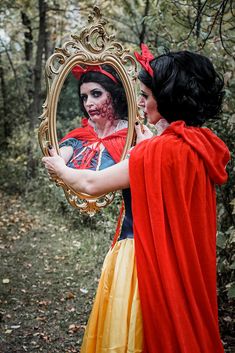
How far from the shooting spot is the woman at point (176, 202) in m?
1.65

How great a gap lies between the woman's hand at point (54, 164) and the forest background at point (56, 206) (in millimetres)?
681

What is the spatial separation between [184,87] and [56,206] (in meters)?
4.72

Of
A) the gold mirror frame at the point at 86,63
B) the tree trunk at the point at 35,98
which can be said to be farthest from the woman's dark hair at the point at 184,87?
the tree trunk at the point at 35,98

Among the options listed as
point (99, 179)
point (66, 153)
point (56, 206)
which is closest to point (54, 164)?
point (66, 153)

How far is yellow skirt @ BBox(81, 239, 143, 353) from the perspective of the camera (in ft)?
5.71

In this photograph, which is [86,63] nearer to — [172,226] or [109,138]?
[109,138]

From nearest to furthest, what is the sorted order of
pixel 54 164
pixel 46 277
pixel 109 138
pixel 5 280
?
pixel 54 164
pixel 109 138
pixel 5 280
pixel 46 277

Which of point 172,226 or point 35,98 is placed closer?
point 172,226

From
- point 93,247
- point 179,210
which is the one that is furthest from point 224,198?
point 93,247

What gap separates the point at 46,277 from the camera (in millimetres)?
4906

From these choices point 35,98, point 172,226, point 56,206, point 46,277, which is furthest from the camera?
point 56,206

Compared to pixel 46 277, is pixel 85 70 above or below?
above

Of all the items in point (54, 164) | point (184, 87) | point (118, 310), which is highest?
point (184, 87)

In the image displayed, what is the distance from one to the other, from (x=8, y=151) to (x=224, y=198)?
4674mm
